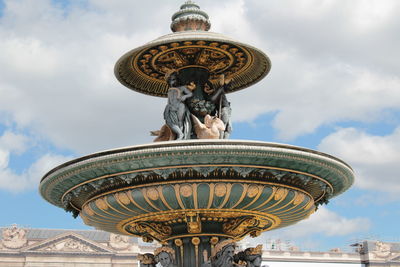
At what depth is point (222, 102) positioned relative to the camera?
11156mm

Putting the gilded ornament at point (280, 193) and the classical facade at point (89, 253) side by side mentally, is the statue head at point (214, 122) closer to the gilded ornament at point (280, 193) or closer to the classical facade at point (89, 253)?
the gilded ornament at point (280, 193)

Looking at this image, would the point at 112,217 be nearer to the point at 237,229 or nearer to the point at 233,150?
the point at 237,229

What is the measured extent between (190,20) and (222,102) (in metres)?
1.73

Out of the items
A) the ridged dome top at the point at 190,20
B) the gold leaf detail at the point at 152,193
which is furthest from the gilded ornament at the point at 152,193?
the ridged dome top at the point at 190,20

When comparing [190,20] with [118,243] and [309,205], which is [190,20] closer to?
[309,205]

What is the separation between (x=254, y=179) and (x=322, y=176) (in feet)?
3.87

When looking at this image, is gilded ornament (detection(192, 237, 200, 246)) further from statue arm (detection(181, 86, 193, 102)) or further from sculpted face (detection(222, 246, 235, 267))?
statue arm (detection(181, 86, 193, 102))

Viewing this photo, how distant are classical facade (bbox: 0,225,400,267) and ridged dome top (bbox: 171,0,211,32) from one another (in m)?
63.1

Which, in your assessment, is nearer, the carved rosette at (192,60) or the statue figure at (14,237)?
the carved rosette at (192,60)

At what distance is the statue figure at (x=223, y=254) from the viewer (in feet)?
30.9

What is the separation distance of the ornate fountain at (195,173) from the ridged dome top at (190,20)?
0.8 inches

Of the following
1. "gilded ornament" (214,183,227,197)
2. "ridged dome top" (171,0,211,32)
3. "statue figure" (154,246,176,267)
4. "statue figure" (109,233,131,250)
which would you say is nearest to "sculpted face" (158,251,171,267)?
"statue figure" (154,246,176,267)

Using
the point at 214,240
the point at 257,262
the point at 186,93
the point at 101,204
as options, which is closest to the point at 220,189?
the point at 214,240

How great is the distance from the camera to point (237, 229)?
9875 millimetres
